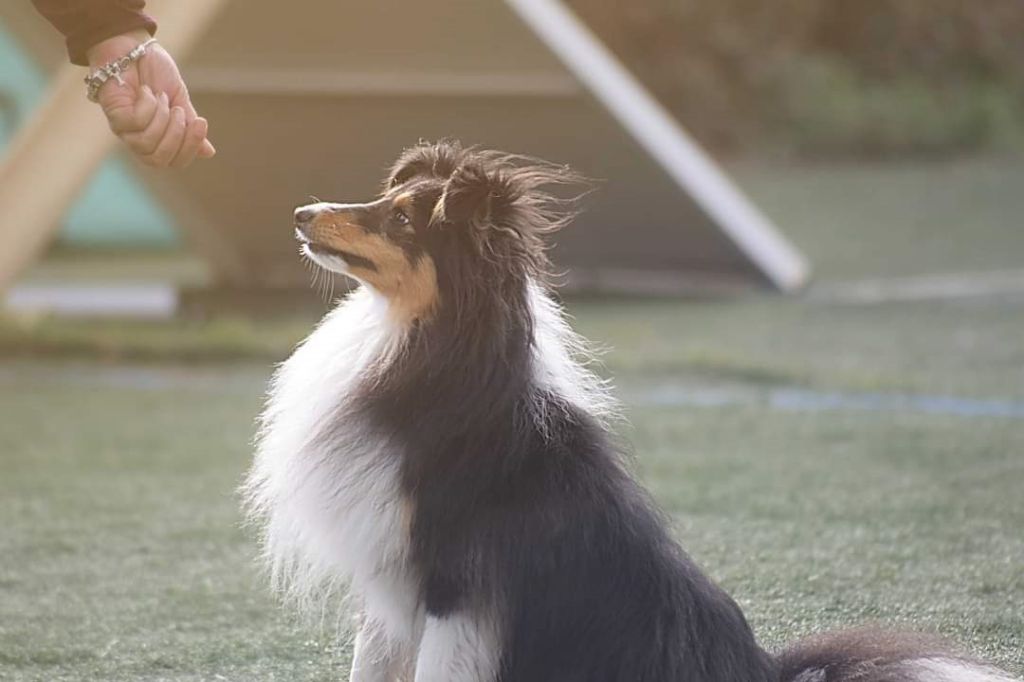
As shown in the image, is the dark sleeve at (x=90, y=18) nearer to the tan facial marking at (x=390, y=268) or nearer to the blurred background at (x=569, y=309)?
the tan facial marking at (x=390, y=268)

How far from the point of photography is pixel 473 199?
104 inches

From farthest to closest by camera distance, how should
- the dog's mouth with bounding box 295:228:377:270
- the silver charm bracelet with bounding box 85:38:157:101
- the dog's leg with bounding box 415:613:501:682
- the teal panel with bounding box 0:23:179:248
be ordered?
1. the teal panel with bounding box 0:23:179:248
2. the dog's mouth with bounding box 295:228:377:270
3. the dog's leg with bounding box 415:613:501:682
4. the silver charm bracelet with bounding box 85:38:157:101

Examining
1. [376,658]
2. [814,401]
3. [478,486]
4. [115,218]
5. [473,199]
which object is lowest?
[376,658]

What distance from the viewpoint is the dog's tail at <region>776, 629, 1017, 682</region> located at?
253cm

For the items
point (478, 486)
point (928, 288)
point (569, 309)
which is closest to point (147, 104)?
point (478, 486)

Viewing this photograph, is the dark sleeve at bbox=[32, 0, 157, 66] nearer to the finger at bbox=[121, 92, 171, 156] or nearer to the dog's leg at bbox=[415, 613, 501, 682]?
the finger at bbox=[121, 92, 171, 156]

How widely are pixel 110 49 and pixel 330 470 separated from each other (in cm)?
79

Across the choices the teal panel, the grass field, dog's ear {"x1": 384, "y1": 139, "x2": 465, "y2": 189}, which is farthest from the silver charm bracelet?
the teal panel

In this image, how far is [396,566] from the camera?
2.60m

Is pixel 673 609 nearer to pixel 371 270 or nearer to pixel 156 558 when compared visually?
pixel 371 270

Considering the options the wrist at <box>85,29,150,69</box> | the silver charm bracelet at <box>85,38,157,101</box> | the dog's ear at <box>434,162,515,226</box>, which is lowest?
the dog's ear at <box>434,162,515,226</box>

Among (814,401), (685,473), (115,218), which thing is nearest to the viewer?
(685,473)

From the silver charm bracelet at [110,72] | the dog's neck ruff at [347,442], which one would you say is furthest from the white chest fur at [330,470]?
Result: the silver charm bracelet at [110,72]

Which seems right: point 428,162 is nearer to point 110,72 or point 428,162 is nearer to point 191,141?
point 191,141
